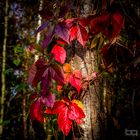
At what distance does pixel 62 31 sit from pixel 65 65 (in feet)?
0.94

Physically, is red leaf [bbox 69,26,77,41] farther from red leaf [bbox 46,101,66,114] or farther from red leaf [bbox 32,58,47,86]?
red leaf [bbox 46,101,66,114]

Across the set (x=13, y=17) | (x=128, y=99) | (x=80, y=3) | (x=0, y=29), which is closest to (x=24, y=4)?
(x=13, y=17)

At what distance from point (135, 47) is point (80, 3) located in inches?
12.9

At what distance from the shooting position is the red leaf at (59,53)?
1030mm

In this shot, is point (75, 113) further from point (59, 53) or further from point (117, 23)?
point (117, 23)

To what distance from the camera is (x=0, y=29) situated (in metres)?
4.43

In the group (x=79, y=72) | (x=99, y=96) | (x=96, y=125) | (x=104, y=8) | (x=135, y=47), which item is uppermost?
(x=104, y=8)

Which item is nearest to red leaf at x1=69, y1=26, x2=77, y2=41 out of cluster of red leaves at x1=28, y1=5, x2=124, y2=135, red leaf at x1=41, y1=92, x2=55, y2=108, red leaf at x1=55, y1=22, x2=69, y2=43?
cluster of red leaves at x1=28, y1=5, x2=124, y2=135

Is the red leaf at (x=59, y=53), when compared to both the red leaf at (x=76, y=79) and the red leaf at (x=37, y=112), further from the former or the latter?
the red leaf at (x=37, y=112)

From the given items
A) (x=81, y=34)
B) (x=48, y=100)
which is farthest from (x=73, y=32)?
(x=48, y=100)

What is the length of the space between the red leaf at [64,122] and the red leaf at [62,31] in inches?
14.3

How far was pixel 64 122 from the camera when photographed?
104cm

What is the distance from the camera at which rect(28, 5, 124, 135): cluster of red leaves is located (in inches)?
33.6

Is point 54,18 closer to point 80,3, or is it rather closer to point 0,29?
point 80,3
